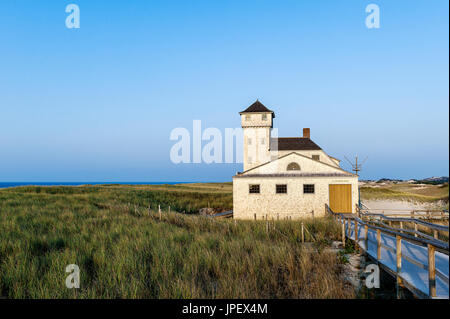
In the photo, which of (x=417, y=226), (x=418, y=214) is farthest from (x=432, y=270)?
(x=418, y=214)

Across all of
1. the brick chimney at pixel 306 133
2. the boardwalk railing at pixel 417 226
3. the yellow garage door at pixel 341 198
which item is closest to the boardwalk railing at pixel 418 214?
the boardwalk railing at pixel 417 226

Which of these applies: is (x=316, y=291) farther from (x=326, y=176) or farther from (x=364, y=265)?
(x=326, y=176)

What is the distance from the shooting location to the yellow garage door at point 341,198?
2127 cm

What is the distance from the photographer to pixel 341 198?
70.0 feet

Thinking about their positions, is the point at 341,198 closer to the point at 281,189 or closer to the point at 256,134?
the point at 281,189

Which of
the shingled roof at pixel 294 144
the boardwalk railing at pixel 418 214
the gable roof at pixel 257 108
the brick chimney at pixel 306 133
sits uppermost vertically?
the gable roof at pixel 257 108

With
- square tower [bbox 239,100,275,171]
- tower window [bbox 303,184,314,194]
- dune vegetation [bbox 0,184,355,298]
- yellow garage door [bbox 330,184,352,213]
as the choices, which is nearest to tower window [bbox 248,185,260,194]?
tower window [bbox 303,184,314,194]

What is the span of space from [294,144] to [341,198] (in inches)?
483

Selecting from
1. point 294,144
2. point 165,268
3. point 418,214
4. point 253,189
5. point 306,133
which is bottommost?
point 418,214

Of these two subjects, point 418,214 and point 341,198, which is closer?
point 418,214

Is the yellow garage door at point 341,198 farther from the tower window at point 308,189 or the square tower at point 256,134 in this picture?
the square tower at point 256,134

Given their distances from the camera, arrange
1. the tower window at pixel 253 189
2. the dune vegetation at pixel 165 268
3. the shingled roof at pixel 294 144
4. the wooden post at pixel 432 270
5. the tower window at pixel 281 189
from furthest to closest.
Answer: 1. the shingled roof at pixel 294 144
2. the tower window at pixel 253 189
3. the tower window at pixel 281 189
4. the dune vegetation at pixel 165 268
5. the wooden post at pixel 432 270

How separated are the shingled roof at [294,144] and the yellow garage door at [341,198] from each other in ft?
33.2

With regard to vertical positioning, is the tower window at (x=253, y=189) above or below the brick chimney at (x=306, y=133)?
below
